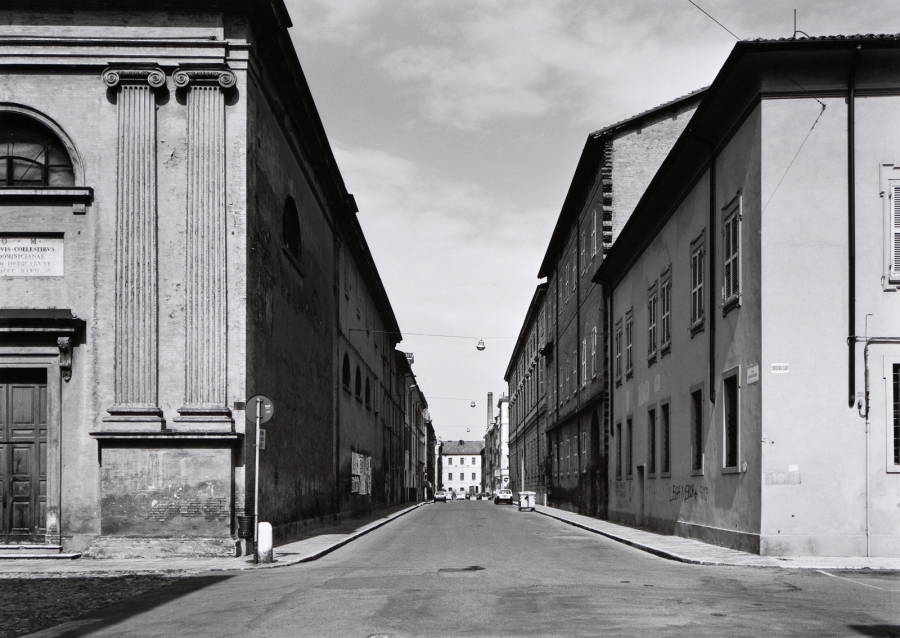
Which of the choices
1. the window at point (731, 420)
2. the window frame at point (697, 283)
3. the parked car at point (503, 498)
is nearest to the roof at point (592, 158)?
the window frame at point (697, 283)

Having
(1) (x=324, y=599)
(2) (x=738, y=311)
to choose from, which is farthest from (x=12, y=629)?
(2) (x=738, y=311)

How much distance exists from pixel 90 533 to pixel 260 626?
9.26 m

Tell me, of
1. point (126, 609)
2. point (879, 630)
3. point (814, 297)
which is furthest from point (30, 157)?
point (879, 630)

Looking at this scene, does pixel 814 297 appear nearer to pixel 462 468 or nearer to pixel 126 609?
pixel 126 609

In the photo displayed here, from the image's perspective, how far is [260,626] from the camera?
901 cm

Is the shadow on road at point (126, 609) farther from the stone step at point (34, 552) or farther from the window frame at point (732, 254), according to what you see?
the window frame at point (732, 254)

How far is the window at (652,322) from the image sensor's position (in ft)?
84.6

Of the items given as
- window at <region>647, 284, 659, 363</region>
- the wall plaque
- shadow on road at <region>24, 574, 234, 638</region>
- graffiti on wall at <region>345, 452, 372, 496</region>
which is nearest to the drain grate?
shadow on road at <region>24, 574, 234, 638</region>

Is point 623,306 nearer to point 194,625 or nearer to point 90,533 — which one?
point 90,533

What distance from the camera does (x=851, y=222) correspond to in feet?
53.2

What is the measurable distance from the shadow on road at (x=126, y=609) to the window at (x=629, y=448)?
17542 mm

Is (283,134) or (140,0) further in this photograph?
(283,134)

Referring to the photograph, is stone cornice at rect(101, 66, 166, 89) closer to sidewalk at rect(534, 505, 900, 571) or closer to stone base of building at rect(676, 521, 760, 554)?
sidewalk at rect(534, 505, 900, 571)

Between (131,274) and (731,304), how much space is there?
35.4 ft
